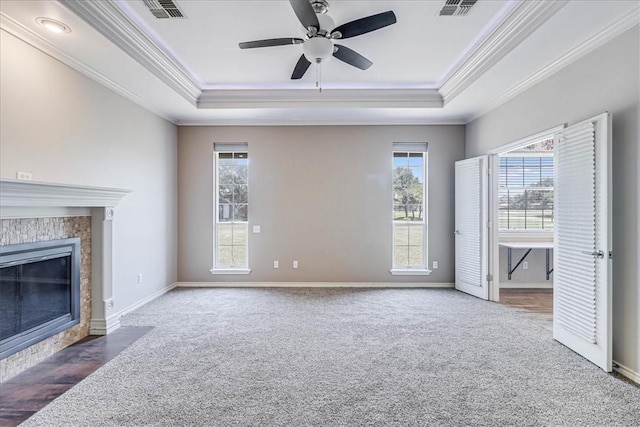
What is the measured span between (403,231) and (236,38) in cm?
387

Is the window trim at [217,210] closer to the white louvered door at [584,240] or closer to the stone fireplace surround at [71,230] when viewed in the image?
the stone fireplace surround at [71,230]

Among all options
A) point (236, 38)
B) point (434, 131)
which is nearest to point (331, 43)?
point (236, 38)

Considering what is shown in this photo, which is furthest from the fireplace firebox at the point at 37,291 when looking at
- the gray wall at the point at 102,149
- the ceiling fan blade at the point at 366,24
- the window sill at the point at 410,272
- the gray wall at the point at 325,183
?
→ the window sill at the point at 410,272

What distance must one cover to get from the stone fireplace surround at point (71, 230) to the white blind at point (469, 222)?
4695 millimetres

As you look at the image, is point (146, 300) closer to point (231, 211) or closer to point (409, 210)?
point (231, 211)

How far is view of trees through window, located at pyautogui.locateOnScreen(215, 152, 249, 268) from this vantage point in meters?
5.61

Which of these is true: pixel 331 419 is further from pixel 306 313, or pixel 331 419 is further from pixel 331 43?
pixel 331 43

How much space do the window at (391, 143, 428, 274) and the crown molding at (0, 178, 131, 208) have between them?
4.05m

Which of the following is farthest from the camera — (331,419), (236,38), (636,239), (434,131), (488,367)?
(434,131)

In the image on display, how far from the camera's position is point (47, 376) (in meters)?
2.61

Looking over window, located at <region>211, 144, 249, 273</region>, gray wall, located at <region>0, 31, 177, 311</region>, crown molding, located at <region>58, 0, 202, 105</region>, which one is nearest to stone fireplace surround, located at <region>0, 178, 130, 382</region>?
gray wall, located at <region>0, 31, 177, 311</region>

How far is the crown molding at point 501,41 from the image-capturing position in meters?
2.61

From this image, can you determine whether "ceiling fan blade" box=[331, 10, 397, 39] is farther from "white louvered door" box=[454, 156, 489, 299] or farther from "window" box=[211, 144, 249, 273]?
"window" box=[211, 144, 249, 273]

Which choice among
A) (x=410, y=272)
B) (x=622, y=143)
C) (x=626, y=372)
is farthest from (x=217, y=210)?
(x=626, y=372)
